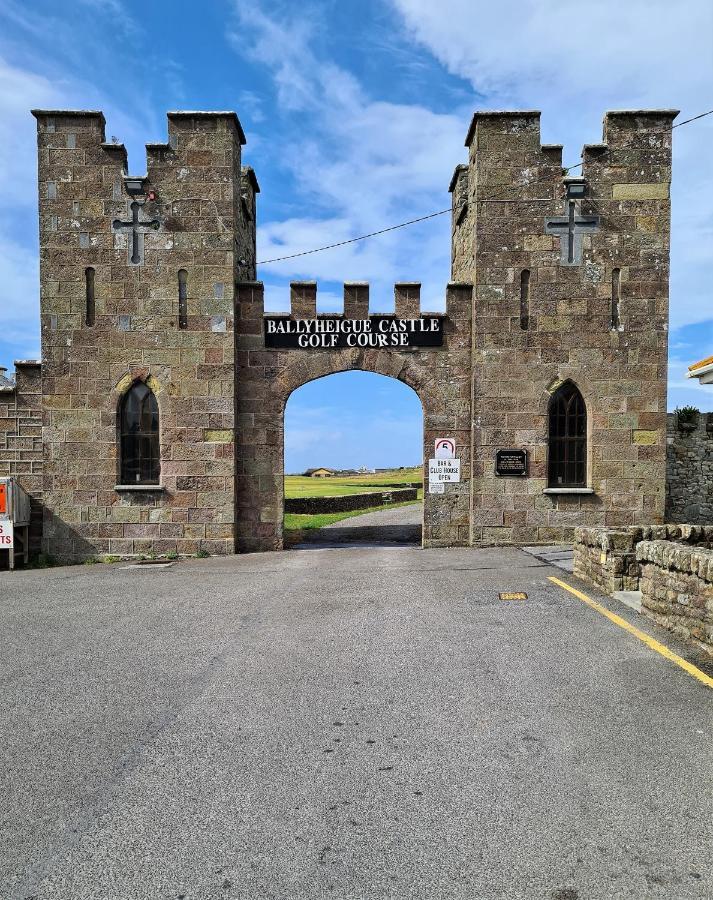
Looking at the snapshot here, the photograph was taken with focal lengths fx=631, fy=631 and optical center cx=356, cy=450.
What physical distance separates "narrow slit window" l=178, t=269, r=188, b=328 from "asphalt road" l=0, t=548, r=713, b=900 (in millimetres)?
7459

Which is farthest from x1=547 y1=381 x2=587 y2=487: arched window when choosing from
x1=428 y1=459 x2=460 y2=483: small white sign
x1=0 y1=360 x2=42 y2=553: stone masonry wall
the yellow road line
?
x1=0 y1=360 x2=42 y2=553: stone masonry wall

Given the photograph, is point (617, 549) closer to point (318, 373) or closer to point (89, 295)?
point (318, 373)

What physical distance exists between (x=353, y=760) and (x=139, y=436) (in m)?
10.8

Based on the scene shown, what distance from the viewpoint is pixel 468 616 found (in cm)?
779

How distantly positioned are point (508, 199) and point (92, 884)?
13.5m

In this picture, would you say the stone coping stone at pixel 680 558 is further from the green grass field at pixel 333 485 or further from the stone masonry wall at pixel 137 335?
the green grass field at pixel 333 485

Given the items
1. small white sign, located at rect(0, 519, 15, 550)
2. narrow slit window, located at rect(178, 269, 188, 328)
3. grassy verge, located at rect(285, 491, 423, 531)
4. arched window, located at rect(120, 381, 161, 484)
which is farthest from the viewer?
grassy verge, located at rect(285, 491, 423, 531)

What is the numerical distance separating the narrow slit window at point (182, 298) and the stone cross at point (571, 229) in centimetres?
778

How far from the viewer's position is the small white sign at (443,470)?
13.7m

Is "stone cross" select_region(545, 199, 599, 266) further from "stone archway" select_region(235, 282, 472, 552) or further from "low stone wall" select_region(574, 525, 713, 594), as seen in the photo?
"low stone wall" select_region(574, 525, 713, 594)

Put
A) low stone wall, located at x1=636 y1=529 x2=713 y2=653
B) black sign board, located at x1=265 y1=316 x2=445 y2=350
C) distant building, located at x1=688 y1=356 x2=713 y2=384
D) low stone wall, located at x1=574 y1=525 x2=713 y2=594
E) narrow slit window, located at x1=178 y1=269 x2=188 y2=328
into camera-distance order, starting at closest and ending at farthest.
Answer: low stone wall, located at x1=636 y1=529 x2=713 y2=653, low stone wall, located at x1=574 y1=525 x2=713 y2=594, distant building, located at x1=688 y1=356 x2=713 y2=384, narrow slit window, located at x1=178 y1=269 x2=188 y2=328, black sign board, located at x1=265 y1=316 x2=445 y2=350

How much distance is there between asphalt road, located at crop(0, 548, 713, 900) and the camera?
306 centimetres

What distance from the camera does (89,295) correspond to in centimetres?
1352

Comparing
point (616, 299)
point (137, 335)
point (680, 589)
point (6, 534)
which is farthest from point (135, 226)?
point (680, 589)
